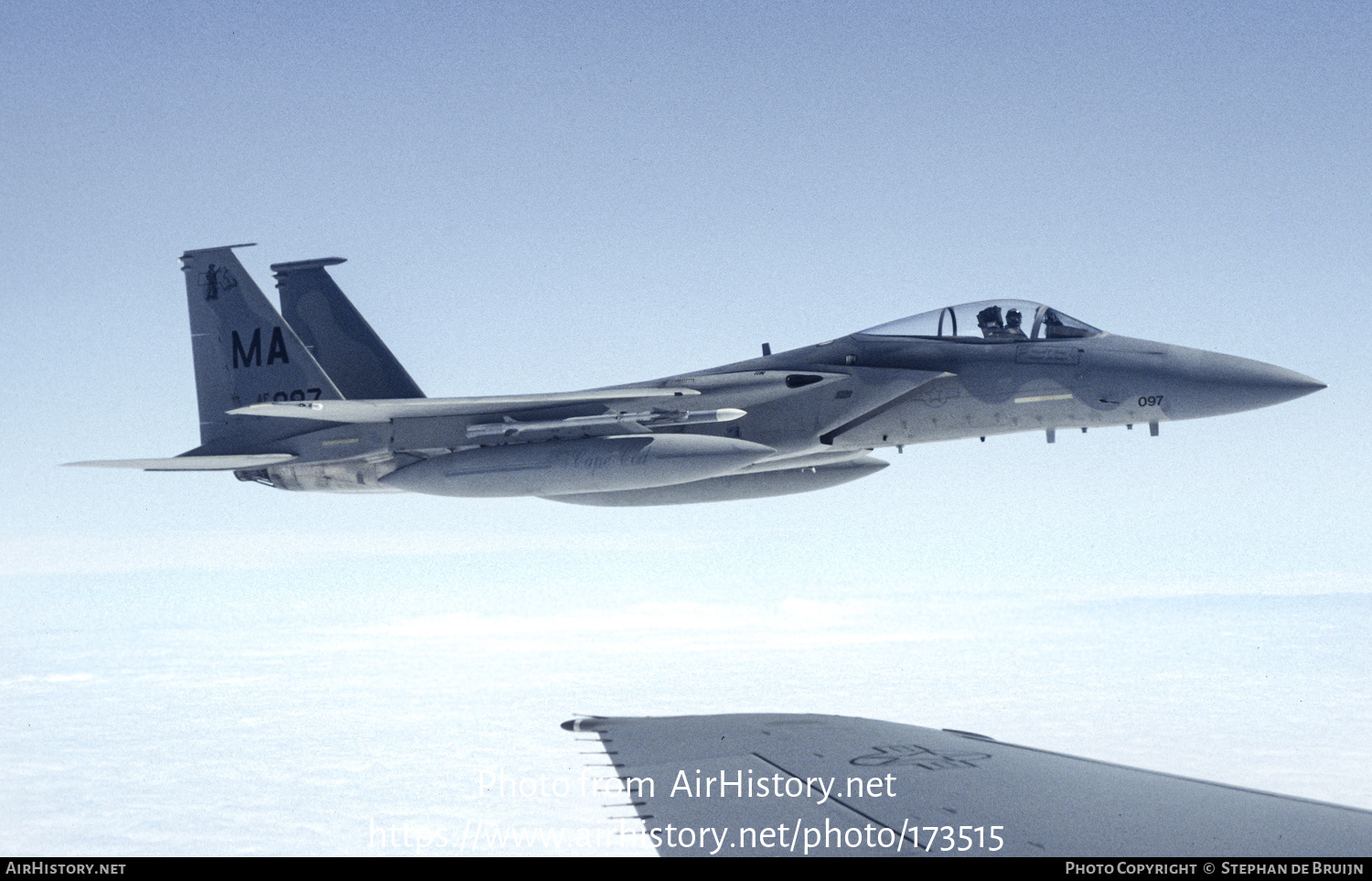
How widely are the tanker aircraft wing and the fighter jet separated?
5.31 m

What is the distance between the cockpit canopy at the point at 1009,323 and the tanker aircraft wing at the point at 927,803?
246 inches

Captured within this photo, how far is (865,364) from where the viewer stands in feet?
46.8

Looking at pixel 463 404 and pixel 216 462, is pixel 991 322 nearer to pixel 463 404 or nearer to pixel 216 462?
pixel 463 404

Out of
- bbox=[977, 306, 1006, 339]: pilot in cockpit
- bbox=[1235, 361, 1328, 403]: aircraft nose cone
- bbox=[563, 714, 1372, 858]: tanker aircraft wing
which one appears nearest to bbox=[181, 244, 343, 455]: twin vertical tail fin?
bbox=[977, 306, 1006, 339]: pilot in cockpit

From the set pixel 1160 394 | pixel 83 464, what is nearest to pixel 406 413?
pixel 83 464

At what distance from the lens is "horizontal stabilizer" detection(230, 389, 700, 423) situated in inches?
552

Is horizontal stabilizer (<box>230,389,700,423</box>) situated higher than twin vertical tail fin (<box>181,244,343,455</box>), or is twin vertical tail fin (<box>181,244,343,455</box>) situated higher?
twin vertical tail fin (<box>181,244,343,455</box>)

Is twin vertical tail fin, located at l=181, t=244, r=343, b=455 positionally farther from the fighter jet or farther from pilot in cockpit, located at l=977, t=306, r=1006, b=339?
Answer: pilot in cockpit, located at l=977, t=306, r=1006, b=339

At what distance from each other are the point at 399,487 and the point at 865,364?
6554mm

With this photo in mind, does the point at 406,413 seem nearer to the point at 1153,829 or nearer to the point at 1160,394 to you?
the point at 1160,394

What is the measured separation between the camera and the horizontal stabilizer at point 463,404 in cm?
1402

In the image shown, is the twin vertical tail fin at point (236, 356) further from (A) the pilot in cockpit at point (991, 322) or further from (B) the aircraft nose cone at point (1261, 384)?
(B) the aircraft nose cone at point (1261, 384)

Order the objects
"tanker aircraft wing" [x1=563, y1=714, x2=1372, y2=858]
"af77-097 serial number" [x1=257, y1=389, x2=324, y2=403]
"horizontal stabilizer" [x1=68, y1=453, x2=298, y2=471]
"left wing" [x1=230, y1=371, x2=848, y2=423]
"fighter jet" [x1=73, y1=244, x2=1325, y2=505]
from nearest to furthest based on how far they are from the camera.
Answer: "tanker aircraft wing" [x1=563, y1=714, x2=1372, y2=858] < "fighter jet" [x1=73, y1=244, x2=1325, y2=505] < "left wing" [x1=230, y1=371, x2=848, y2=423] < "horizontal stabilizer" [x1=68, y1=453, x2=298, y2=471] < "af77-097 serial number" [x1=257, y1=389, x2=324, y2=403]

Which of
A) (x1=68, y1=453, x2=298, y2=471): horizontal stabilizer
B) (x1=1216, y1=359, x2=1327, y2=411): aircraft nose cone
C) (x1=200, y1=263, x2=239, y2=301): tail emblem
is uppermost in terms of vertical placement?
(x1=200, y1=263, x2=239, y2=301): tail emblem
